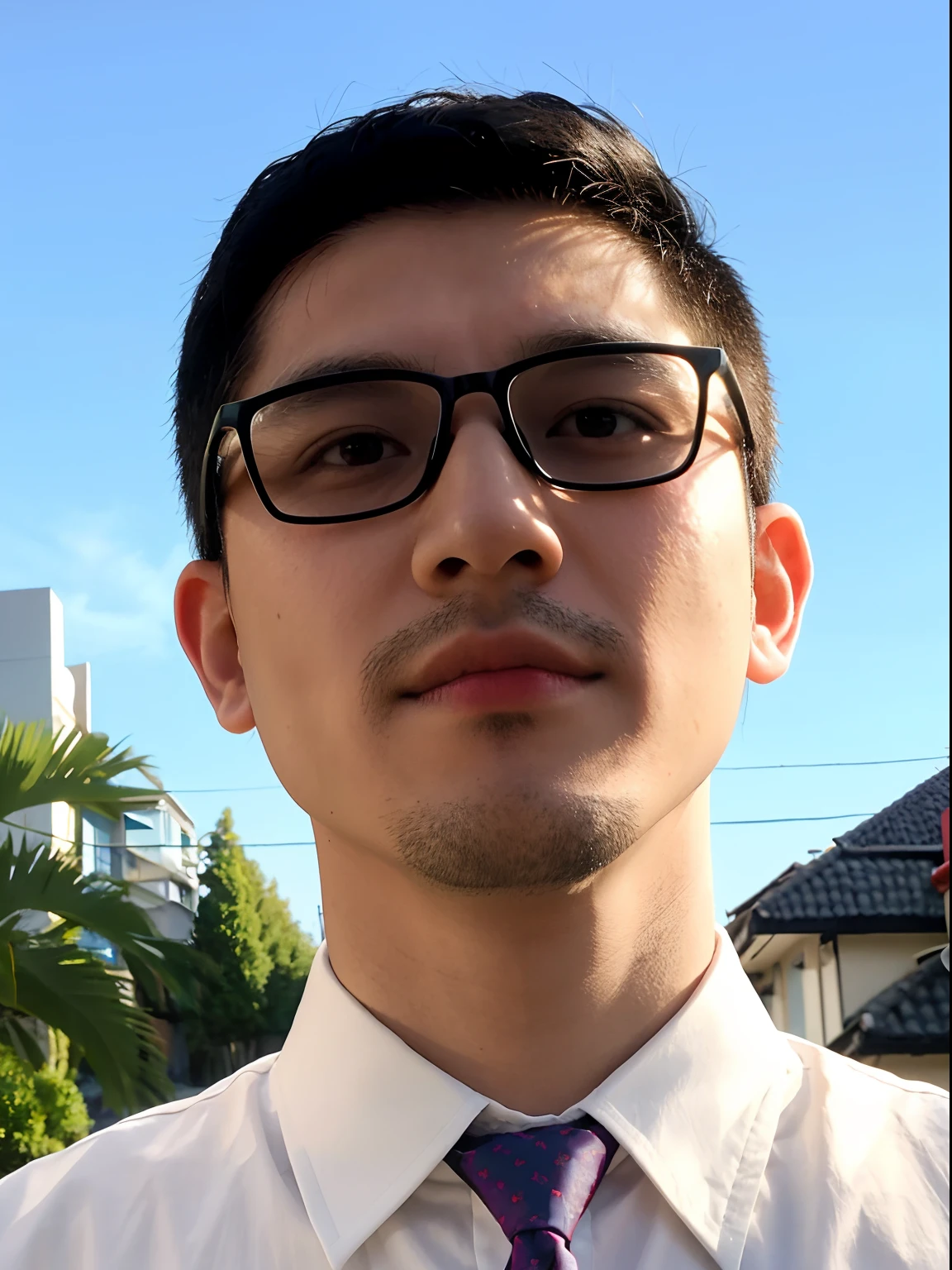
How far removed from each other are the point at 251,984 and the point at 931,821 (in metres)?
17.1

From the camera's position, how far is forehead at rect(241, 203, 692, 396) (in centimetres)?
159

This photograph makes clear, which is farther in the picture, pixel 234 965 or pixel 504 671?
pixel 234 965

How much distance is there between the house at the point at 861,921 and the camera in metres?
14.4

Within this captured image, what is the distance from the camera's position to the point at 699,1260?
146 cm

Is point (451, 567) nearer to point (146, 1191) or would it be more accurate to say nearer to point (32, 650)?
point (146, 1191)

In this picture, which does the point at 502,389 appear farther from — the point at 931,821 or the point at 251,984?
the point at 251,984

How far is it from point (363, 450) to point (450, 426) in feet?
0.50

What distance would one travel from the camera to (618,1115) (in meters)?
1.50

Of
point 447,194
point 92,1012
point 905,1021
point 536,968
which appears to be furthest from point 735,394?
point 905,1021

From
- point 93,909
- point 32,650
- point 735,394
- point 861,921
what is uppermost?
point 32,650

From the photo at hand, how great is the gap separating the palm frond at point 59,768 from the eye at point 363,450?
562cm

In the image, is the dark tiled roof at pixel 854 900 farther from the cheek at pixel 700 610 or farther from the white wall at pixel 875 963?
the cheek at pixel 700 610

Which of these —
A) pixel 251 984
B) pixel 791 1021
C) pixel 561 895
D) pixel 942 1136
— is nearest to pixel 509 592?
pixel 561 895

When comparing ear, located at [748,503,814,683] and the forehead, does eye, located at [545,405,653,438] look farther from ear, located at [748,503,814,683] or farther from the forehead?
ear, located at [748,503,814,683]
